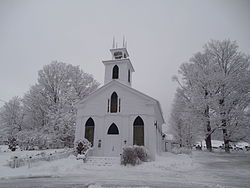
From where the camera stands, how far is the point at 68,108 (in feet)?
82.7

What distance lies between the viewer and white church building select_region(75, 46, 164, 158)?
701 inches

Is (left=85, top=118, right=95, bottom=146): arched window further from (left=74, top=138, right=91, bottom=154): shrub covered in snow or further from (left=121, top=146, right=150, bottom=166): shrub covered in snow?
(left=121, top=146, right=150, bottom=166): shrub covered in snow

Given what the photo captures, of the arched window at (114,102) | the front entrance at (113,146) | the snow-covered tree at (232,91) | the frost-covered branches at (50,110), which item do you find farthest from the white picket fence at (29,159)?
the snow-covered tree at (232,91)

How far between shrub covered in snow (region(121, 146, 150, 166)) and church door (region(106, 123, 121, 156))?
405cm

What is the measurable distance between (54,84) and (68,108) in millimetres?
4020

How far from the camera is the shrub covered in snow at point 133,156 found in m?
13.5

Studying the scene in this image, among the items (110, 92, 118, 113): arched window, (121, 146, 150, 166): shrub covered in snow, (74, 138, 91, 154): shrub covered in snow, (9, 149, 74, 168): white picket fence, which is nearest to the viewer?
(9, 149, 74, 168): white picket fence

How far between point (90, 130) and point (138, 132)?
4939 mm

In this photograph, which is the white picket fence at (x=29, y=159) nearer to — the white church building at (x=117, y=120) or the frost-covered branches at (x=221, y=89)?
the white church building at (x=117, y=120)

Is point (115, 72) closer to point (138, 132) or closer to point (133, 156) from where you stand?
point (138, 132)

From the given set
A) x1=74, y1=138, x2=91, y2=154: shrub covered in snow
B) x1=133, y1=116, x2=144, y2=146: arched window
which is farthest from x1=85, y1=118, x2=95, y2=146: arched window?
x1=133, y1=116, x2=144, y2=146: arched window

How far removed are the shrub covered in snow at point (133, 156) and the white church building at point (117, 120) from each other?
9.35ft

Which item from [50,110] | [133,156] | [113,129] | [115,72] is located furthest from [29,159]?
[115,72]

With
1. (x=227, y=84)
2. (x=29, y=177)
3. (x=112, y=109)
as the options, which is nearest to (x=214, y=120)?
(x=227, y=84)
